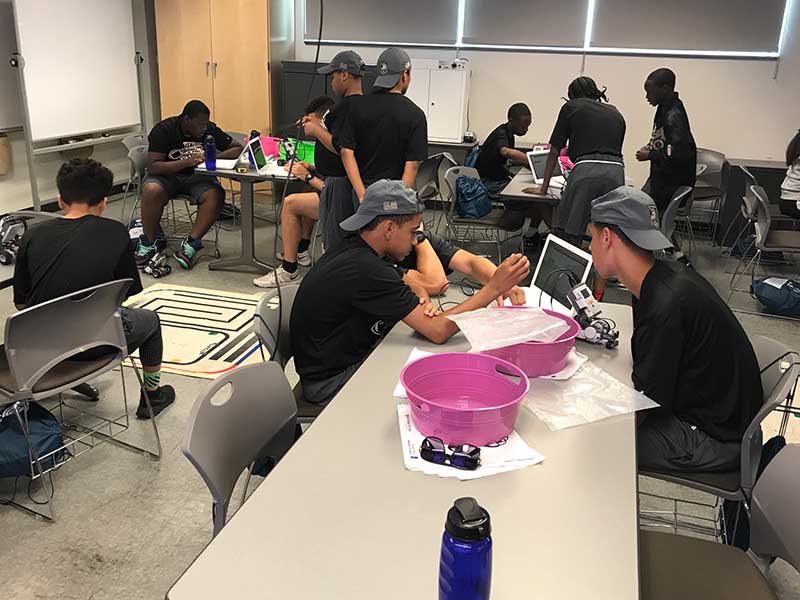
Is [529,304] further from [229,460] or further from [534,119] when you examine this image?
[534,119]

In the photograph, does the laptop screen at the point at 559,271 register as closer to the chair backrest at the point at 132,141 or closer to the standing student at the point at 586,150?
→ the standing student at the point at 586,150

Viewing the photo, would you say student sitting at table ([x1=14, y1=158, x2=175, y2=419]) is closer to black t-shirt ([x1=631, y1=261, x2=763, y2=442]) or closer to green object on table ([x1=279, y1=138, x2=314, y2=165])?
black t-shirt ([x1=631, y1=261, x2=763, y2=442])

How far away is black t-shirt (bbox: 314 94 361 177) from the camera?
357cm

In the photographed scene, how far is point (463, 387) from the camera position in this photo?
1755 millimetres

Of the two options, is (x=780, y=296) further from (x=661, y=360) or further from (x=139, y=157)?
(x=139, y=157)

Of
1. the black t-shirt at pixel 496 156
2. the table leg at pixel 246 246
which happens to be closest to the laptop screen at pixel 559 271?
the table leg at pixel 246 246

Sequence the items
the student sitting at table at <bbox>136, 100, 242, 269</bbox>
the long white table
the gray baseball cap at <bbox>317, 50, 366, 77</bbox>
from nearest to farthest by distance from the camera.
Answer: the long white table
the gray baseball cap at <bbox>317, 50, 366, 77</bbox>
the student sitting at table at <bbox>136, 100, 242, 269</bbox>

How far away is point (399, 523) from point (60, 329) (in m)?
1.59

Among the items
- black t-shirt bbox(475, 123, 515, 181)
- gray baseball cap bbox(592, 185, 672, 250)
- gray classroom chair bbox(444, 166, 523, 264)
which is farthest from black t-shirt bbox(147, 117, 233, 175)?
gray baseball cap bbox(592, 185, 672, 250)

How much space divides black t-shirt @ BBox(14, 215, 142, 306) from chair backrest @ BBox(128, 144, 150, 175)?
2.85 metres

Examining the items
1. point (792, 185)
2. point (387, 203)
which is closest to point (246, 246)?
point (387, 203)

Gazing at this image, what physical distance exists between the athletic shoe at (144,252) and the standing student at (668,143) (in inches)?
141

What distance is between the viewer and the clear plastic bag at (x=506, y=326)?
1.83 metres

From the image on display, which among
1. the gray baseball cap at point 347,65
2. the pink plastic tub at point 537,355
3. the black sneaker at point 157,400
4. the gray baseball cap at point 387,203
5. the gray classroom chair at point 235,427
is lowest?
the black sneaker at point 157,400
